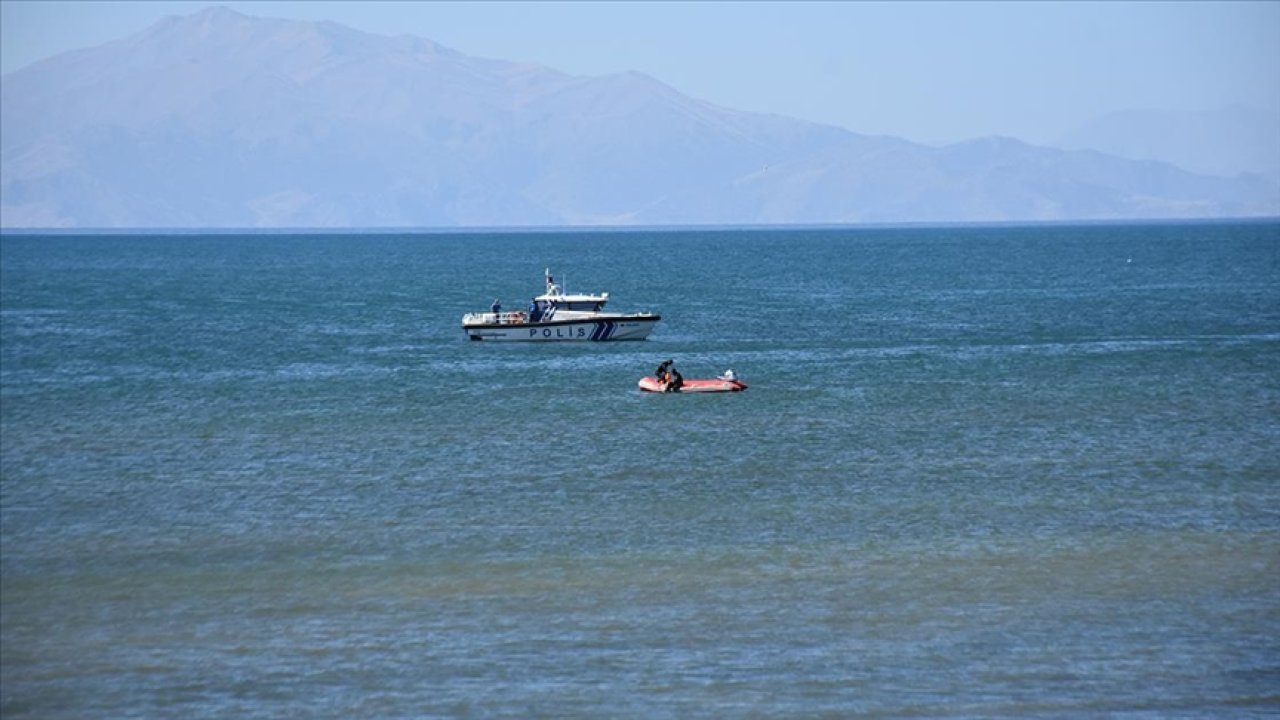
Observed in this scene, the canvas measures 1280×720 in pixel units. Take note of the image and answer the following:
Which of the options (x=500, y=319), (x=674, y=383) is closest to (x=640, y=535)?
(x=674, y=383)

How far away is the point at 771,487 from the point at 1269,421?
73.8ft

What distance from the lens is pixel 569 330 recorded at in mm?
94375

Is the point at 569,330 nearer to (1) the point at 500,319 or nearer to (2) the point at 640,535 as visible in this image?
(1) the point at 500,319

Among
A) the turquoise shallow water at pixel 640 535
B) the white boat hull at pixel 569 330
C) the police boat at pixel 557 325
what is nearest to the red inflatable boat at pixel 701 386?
the turquoise shallow water at pixel 640 535

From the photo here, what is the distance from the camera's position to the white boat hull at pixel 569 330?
309 ft

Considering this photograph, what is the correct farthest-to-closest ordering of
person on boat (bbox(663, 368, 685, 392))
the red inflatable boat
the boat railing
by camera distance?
1. the boat railing
2. the red inflatable boat
3. person on boat (bbox(663, 368, 685, 392))

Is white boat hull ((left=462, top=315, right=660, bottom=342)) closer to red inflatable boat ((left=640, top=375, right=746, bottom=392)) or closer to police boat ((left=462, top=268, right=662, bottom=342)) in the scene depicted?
police boat ((left=462, top=268, right=662, bottom=342))

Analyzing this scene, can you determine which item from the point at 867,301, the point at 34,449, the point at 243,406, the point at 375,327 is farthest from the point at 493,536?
the point at 867,301

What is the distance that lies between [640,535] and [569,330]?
52649mm

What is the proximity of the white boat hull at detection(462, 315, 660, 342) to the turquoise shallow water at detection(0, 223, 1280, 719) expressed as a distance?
6955 mm

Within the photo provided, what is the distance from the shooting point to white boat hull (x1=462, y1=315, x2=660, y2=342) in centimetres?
9406

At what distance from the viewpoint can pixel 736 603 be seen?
3578cm

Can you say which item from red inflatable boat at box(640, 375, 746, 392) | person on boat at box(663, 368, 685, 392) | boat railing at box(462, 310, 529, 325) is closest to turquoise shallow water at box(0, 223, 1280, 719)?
person on boat at box(663, 368, 685, 392)

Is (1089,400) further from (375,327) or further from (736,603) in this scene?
(375,327)
